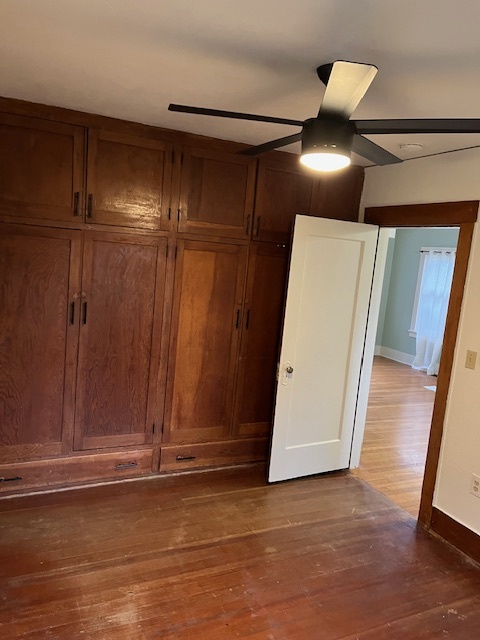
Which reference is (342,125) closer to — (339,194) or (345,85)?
(345,85)

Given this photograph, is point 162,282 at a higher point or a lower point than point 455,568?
higher

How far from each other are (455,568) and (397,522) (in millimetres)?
470

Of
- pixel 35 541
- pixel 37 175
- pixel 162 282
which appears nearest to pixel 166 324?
pixel 162 282

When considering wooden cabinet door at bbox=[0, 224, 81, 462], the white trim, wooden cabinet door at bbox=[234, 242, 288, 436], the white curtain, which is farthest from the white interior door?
the white trim

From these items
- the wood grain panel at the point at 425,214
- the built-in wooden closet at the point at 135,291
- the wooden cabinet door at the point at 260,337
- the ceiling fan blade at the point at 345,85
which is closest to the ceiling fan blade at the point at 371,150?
the ceiling fan blade at the point at 345,85

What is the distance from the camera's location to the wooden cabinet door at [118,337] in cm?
298

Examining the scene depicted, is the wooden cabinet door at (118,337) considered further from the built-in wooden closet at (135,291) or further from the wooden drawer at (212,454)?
the wooden drawer at (212,454)

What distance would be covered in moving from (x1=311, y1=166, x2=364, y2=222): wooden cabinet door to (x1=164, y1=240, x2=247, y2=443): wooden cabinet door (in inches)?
28.0

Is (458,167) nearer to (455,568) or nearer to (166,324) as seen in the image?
(166,324)

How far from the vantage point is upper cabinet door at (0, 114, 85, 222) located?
8.74ft

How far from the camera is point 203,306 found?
3.30m

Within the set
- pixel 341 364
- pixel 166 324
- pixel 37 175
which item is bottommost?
pixel 341 364

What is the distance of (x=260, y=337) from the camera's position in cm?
352

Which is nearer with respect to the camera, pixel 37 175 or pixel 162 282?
pixel 37 175
